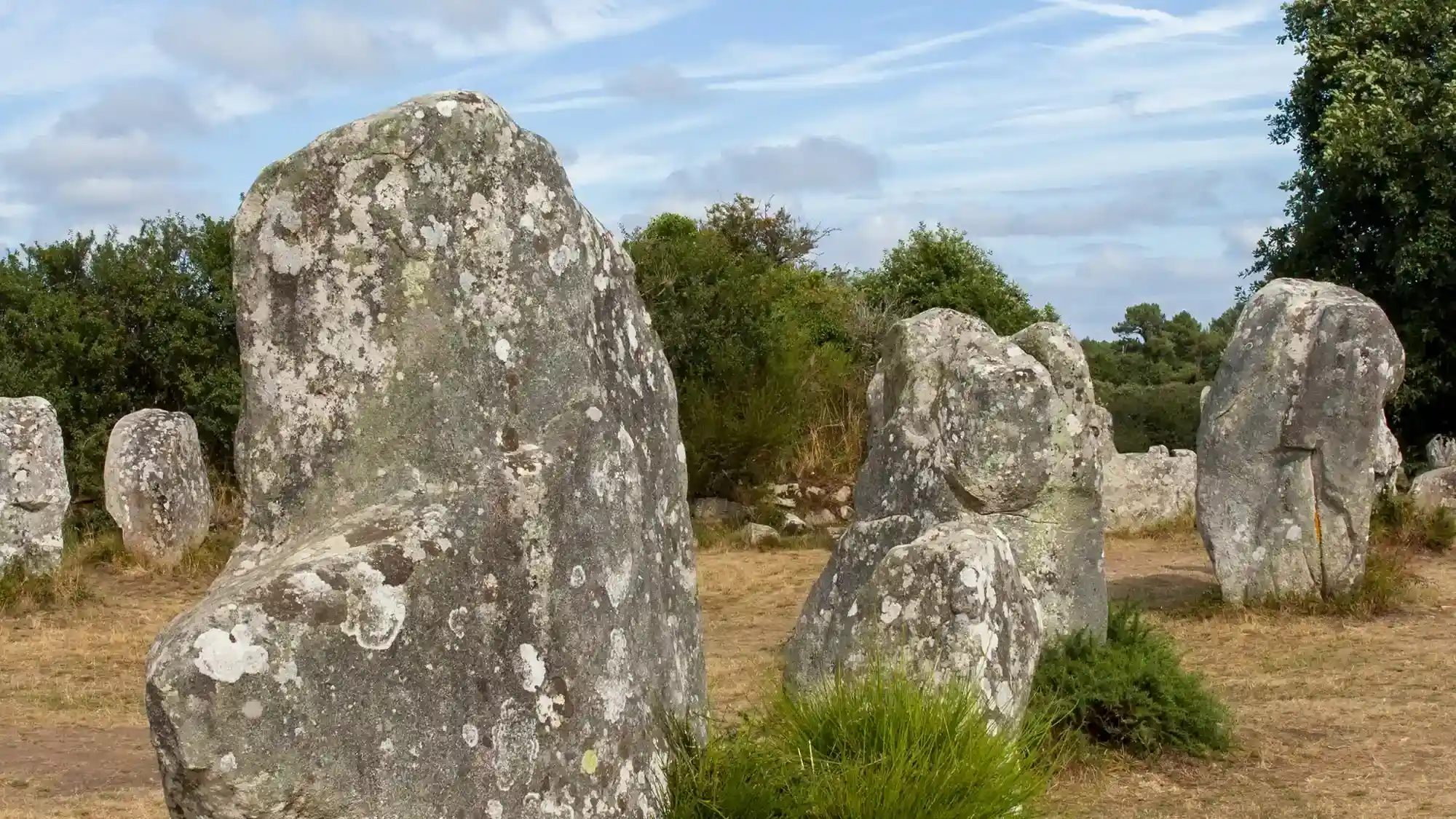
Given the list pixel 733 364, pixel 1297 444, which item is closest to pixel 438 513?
pixel 1297 444

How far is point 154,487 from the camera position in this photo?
51.0ft

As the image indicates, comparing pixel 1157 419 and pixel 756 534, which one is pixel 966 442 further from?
pixel 1157 419

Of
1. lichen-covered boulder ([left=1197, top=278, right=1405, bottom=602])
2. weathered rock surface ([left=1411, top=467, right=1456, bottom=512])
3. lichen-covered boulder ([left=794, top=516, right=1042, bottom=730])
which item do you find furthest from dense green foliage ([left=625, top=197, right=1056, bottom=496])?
lichen-covered boulder ([left=794, top=516, right=1042, bottom=730])

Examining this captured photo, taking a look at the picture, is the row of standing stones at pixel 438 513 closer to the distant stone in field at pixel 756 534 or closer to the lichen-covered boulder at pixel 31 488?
the lichen-covered boulder at pixel 31 488

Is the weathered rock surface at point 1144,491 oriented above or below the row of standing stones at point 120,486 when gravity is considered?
below

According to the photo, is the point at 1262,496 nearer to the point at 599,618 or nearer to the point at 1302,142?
the point at 599,618

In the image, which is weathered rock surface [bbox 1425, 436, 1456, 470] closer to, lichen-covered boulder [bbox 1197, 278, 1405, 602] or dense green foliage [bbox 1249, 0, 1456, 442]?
dense green foliage [bbox 1249, 0, 1456, 442]

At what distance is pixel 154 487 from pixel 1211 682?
34.7 ft

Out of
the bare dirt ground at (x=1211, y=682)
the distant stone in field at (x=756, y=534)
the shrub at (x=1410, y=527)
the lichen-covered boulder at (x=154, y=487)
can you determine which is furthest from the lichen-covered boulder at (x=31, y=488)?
the shrub at (x=1410, y=527)

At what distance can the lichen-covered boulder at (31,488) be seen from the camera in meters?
13.6

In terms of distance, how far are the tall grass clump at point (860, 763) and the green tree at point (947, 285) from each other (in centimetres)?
2306

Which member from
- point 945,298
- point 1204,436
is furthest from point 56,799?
point 945,298

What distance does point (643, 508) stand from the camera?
13.6 feet

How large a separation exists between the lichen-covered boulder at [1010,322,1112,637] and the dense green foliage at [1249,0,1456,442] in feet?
39.9
